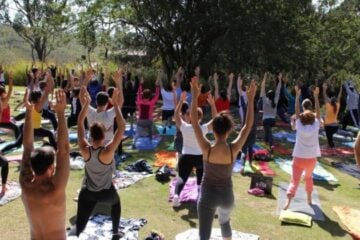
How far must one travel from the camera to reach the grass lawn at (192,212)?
6926mm

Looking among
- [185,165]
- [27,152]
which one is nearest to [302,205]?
[185,165]

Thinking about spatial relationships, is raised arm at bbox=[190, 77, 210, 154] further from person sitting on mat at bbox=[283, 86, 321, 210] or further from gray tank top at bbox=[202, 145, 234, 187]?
person sitting on mat at bbox=[283, 86, 321, 210]

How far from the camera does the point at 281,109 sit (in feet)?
60.0

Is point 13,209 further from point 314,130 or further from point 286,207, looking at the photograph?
point 314,130

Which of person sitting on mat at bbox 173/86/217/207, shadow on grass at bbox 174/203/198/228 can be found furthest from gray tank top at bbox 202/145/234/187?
person sitting on mat at bbox 173/86/217/207

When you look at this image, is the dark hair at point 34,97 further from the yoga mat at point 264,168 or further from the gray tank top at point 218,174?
the gray tank top at point 218,174

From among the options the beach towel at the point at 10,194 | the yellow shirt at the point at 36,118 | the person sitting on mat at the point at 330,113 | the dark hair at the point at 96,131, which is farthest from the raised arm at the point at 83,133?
the person sitting on mat at the point at 330,113

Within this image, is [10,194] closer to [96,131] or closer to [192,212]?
[192,212]

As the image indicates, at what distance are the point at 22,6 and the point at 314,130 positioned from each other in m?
46.1

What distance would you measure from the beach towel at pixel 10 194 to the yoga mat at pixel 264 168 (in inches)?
218

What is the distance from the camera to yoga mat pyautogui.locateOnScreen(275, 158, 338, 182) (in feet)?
34.4

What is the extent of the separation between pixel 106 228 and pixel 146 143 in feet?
21.8

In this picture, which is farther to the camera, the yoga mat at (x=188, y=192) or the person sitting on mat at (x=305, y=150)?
the yoga mat at (x=188, y=192)

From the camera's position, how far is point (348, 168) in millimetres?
11594
